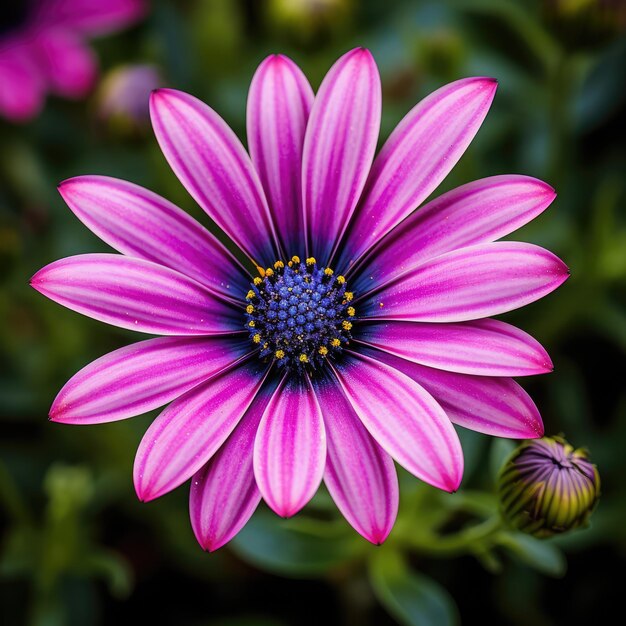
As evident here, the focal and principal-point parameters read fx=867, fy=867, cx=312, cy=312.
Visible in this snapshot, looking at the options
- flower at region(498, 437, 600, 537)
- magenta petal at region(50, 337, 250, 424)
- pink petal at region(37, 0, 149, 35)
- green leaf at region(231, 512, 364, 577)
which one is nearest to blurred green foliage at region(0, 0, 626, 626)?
green leaf at region(231, 512, 364, 577)

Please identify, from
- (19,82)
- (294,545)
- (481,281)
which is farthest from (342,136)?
(19,82)

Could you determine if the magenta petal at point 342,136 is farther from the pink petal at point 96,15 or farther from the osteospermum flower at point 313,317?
the pink petal at point 96,15

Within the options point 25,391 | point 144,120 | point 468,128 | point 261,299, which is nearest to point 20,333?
point 25,391

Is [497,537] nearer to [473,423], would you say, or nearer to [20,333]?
[473,423]

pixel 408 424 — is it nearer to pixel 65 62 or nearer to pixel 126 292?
pixel 126 292

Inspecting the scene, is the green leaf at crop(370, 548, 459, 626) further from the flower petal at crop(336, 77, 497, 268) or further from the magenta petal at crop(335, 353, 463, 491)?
the flower petal at crop(336, 77, 497, 268)

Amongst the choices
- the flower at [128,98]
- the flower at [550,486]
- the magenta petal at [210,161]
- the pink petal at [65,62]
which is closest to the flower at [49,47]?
the pink petal at [65,62]
